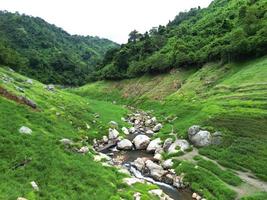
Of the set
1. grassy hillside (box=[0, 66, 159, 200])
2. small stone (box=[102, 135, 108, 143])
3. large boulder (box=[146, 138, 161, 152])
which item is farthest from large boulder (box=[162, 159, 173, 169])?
small stone (box=[102, 135, 108, 143])

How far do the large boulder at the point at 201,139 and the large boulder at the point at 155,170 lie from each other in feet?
31.7

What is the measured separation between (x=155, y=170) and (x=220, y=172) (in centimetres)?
822

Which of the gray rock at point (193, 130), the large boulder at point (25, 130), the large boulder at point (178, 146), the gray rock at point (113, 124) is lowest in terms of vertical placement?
the gray rock at point (113, 124)

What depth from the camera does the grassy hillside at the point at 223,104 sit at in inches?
1865

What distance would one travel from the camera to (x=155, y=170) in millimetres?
44219

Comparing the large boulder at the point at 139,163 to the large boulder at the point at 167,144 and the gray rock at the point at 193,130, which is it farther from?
the gray rock at the point at 193,130

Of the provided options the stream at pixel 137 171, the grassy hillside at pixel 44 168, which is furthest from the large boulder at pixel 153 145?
the grassy hillside at pixel 44 168

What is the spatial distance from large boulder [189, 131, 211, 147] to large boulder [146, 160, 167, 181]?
31.7 ft

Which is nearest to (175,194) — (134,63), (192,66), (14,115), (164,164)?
(164,164)

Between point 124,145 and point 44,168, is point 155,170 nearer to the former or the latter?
point 124,145

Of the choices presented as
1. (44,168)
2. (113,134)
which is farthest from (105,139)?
(44,168)

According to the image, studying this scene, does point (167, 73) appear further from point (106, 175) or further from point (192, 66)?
point (106, 175)

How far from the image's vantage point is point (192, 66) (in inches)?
4737

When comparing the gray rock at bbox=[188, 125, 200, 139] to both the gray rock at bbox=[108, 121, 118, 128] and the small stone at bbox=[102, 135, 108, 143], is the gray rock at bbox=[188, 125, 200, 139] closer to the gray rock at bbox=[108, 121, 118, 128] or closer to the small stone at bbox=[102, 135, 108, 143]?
the small stone at bbox=[102, 135, 108, 143]
